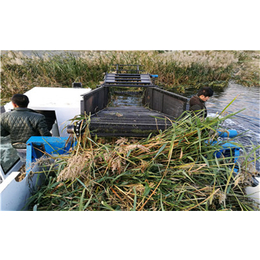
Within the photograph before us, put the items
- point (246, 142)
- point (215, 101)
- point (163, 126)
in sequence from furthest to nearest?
point (215, 101) → point (246, 142) → point (163, 126)

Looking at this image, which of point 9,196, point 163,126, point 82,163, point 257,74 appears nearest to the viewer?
point 9,196

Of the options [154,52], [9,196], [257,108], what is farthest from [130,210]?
[154,52]

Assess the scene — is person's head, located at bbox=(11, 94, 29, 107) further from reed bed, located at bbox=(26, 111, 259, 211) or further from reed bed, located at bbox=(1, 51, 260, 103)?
reed bed, located at bbox=(1, 51, 260, 103)

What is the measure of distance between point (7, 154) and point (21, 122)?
69 cm

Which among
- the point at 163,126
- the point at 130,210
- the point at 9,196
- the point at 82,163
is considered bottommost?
the point at 130,210

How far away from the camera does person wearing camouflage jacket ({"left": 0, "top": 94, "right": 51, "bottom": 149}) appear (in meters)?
2.68

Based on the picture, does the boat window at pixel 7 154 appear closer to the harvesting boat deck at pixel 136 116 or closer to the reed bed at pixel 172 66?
the harvesting boat deck at pixel 136 116

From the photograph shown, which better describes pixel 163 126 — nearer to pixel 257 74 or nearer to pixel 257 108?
pixel 257 108

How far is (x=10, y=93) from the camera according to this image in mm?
4605

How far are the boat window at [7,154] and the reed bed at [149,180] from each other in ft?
4.40

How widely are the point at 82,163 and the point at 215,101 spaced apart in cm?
613

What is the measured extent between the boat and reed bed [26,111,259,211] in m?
0.19

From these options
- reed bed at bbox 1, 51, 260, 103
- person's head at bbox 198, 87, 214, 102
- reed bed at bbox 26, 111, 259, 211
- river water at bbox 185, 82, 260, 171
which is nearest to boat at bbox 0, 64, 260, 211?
reed bed at bbox 26, 111, 259, 211

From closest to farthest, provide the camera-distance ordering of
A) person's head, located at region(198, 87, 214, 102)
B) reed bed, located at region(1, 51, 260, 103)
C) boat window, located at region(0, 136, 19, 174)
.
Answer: boat window, located at region(0, 136, 19, 174) → person's head, located at region(198, 87, 214, 102) → reed bed, located at region(1, 51, 260, 103)
